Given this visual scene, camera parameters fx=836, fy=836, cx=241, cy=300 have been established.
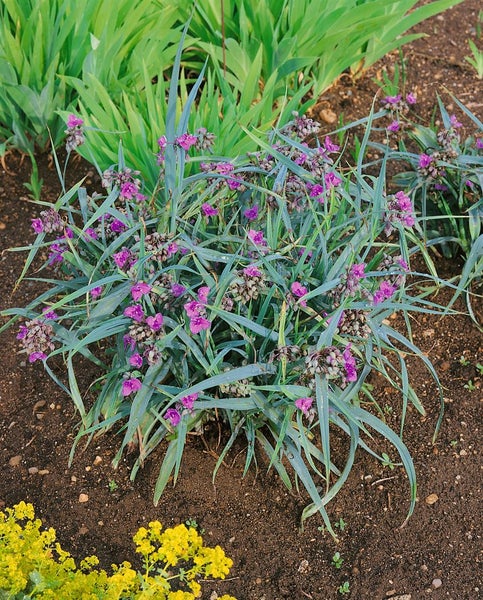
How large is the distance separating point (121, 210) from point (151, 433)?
61 cm

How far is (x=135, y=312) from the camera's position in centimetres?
186

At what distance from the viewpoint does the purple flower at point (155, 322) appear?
71.7 inches

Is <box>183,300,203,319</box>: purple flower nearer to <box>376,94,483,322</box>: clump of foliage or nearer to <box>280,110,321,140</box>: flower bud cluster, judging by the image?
<box>280,110,321,140</box>: flower bud cluster

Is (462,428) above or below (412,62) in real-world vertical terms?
below

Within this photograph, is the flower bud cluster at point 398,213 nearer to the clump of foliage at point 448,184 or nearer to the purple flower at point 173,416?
the clump of foliage at point 448,184

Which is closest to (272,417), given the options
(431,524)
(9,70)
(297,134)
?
(431,524)

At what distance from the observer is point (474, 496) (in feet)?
7.12

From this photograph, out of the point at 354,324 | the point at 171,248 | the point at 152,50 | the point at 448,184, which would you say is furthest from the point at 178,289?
the point at 152,50

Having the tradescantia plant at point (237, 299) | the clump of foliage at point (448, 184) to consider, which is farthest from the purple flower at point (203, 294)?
the clump of foliage at point (448, 184)

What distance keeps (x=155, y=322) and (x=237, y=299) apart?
0.20m

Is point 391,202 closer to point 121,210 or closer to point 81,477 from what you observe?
point 121,210

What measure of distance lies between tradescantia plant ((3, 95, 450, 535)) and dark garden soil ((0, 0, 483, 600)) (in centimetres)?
11

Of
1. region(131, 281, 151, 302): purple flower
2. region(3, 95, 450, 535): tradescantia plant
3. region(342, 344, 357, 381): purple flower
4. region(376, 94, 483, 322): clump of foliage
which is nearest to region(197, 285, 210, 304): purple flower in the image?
region(3, 95, 450, 535): tradescantia plant

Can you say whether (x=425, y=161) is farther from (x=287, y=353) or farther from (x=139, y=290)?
(x=139, y=290)
